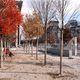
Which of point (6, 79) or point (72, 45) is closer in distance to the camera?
point (6, 79)

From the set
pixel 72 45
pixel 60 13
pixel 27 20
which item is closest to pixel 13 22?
pixel 60 13

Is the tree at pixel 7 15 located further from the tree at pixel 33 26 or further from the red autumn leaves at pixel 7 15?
the tree at pixel 33 26

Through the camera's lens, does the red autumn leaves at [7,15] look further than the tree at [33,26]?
No

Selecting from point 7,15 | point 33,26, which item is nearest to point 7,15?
point 7,15

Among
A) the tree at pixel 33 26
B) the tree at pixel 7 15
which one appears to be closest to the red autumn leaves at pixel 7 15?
the tree at pixel 7 15

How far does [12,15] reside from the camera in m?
22.3

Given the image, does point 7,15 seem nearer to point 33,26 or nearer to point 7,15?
point 7,15

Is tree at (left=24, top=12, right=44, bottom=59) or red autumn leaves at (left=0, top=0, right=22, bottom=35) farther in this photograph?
tree at (left=24, top=12, right=44, bottom=59)

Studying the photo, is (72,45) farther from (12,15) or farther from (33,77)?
(33,77)

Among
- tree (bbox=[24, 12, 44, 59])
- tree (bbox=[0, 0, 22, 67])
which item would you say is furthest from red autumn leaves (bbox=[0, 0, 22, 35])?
tree (bbox=[24, 12, 44, 59])

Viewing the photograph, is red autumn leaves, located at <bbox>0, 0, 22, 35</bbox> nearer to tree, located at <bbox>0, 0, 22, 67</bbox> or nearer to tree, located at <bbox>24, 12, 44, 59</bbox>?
tree, located at <bbox>0, 0, 22, 67</bbox>

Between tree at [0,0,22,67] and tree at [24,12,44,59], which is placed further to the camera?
tree at [24,12,44,59]

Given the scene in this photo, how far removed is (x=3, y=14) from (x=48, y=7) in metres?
5.68

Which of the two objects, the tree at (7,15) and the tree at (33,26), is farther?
the tree at (33,26)
